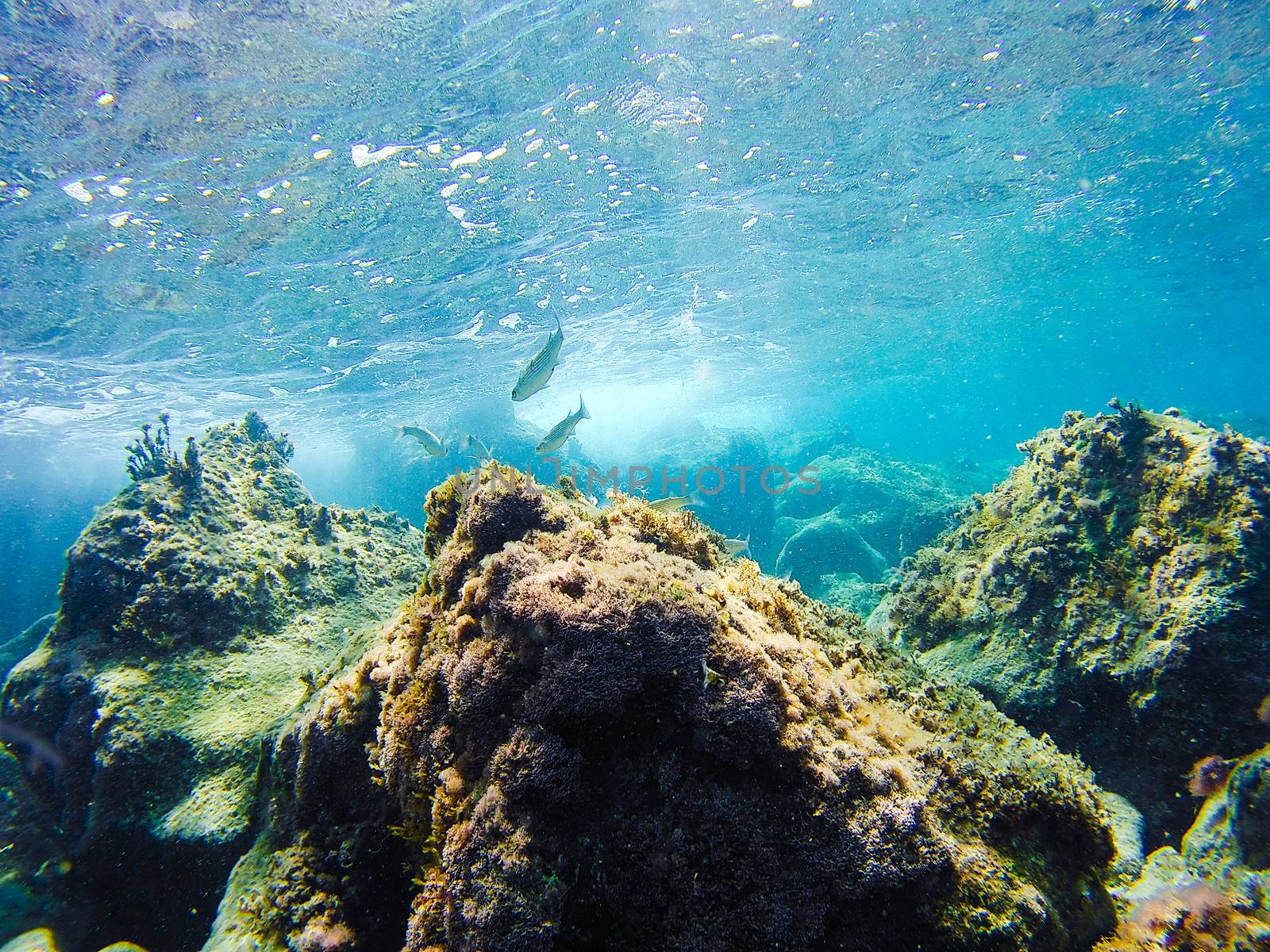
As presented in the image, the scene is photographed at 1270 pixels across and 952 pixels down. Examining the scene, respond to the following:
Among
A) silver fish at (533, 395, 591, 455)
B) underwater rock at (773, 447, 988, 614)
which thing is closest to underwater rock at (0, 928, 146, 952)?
silver fish at (533, 395, 591, 455)

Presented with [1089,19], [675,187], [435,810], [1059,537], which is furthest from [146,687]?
[1089,19]

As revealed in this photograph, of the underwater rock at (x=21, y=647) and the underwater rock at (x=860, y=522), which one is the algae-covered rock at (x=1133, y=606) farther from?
the underwater rock at (x=21, y=647)

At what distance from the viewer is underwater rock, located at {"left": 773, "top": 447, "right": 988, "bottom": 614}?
13.9 metres

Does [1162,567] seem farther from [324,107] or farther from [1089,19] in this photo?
[324,107]

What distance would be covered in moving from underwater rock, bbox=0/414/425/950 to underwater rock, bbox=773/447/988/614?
9.81 metres

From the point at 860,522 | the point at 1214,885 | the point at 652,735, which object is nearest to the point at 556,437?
the point at 652,735

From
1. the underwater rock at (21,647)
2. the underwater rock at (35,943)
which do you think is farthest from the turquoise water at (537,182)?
the underwater rock at (35,943)

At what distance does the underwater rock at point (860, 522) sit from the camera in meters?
13.9

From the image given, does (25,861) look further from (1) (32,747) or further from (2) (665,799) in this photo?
(2) (665,799)

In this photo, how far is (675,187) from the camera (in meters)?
13.5

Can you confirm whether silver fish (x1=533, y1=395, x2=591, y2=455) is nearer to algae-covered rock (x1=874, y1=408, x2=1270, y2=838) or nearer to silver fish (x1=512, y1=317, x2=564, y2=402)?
silver fish (x1=512, y1=317, x2=564, y2=402)

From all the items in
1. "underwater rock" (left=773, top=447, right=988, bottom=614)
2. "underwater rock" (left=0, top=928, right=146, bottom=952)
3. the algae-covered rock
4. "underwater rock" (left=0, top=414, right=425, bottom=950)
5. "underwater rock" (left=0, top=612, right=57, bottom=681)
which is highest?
"underwater rock" (left=773, top=447, right=988, bottom=614)

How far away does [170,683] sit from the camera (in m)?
5.05

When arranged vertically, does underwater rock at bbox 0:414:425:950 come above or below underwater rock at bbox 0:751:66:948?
above
